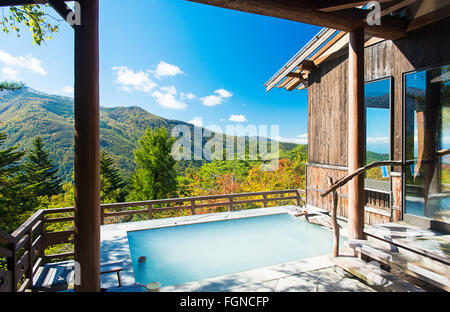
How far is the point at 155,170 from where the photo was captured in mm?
21516

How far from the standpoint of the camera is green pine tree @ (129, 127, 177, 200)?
837 inches

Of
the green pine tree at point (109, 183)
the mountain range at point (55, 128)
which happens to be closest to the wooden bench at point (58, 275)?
the green pine tree at point (109, 183)

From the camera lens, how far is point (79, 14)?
206cm

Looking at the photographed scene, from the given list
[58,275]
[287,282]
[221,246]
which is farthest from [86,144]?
[221,246]

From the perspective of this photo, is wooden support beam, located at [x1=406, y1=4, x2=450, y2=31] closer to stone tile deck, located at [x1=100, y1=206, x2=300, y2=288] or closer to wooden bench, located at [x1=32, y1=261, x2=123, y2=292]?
stone tile deck, located at [x1=100, y1=206, x2=300, y2=288]

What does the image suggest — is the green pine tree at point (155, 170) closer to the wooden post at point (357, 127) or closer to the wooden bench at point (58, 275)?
the wooden bench at point (58, 275)

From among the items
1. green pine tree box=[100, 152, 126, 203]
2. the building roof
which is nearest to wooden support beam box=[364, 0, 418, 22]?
the building roof

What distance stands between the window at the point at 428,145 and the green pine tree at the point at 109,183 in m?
23.1

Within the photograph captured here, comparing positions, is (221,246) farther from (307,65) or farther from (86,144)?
(307,65)

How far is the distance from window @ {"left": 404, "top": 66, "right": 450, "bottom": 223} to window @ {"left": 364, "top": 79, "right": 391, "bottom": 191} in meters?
0.67

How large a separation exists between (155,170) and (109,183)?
5082 millimetres

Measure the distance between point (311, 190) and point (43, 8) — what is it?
21.6 feet

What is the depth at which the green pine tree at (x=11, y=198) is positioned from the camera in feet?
43.7

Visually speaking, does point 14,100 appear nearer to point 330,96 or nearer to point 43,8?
point 43,8
